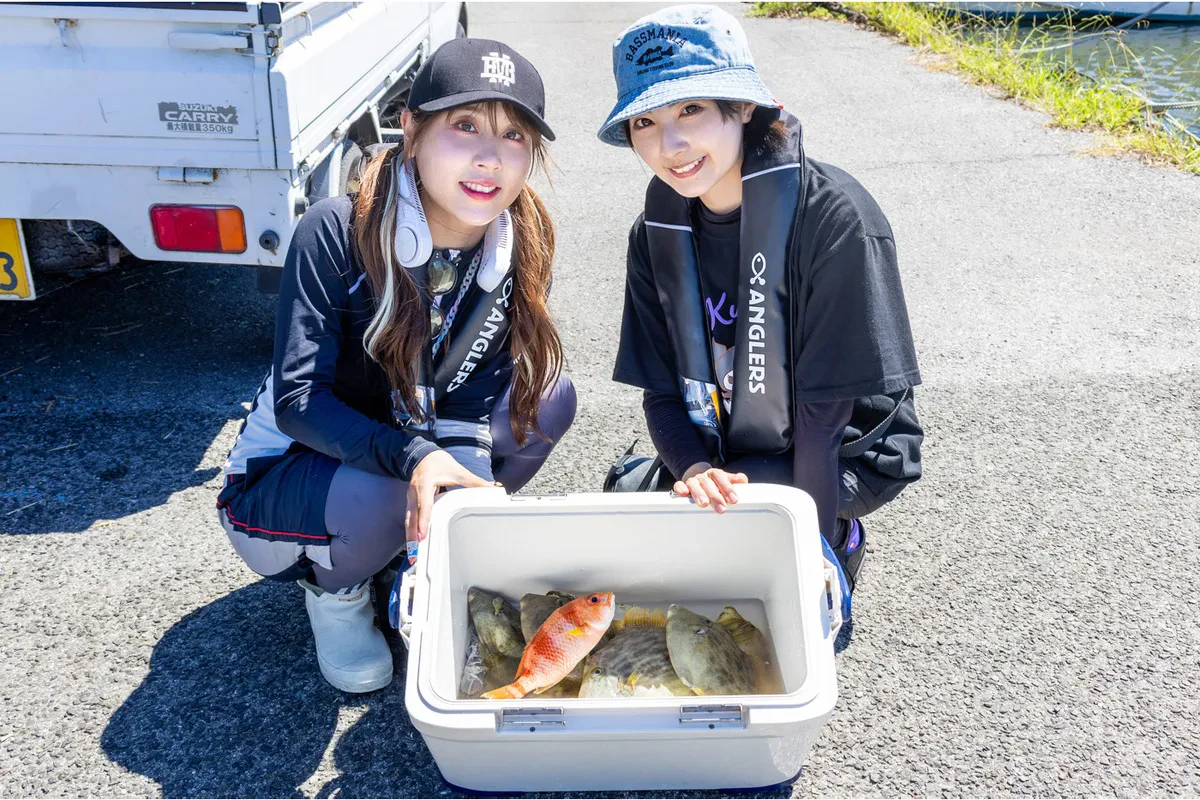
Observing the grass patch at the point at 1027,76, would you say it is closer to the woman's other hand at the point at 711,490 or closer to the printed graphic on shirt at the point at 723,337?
the printed graphic on shirt at the point at 723,337

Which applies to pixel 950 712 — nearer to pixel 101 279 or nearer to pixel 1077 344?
pixel 1077 344

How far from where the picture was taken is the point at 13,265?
341 centimetres

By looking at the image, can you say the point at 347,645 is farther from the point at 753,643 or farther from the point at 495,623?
the point at 753,643

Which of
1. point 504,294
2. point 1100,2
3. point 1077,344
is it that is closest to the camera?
point 504,294

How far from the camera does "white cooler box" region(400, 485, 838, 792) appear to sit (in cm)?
179

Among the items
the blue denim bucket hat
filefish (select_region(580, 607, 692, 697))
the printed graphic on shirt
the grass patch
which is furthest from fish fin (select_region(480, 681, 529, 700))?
the grass patch

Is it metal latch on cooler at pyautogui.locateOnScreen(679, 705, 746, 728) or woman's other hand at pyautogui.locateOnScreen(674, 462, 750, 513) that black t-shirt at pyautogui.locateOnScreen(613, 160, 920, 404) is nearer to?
woman's other hand at pyautogui.locateOnScreen(674, 462, 750, 513)

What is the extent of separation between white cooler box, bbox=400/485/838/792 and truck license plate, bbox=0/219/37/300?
2113 millimetres

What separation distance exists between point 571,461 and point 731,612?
1287mm

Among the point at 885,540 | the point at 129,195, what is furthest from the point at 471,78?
the point at 885,540

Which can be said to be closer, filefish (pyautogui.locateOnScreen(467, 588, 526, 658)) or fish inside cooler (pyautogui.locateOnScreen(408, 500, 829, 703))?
fish inside cooler (pyautogui.locateOnScreen(408, 500, 829, 703))

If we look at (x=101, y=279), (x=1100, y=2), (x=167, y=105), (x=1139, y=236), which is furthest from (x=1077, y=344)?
(x=1100, y=2)

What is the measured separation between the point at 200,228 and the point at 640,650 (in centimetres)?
213

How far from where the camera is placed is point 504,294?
8.72ft
